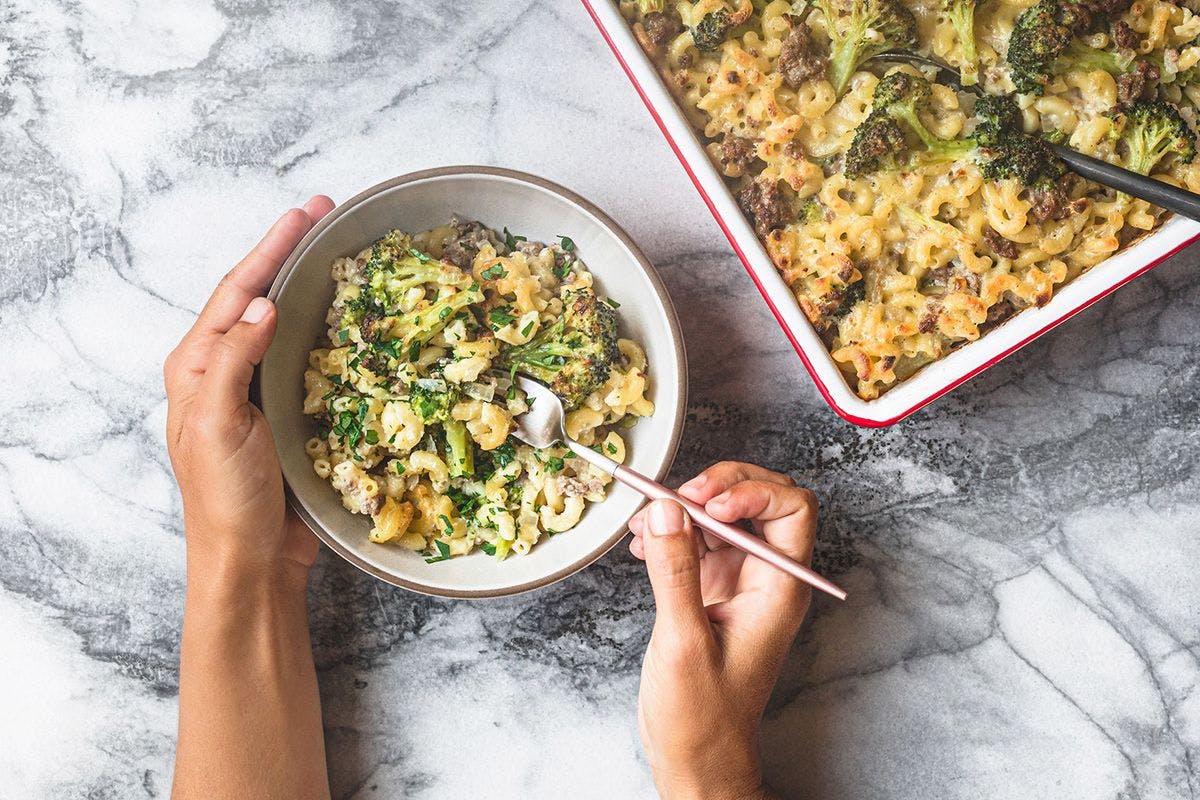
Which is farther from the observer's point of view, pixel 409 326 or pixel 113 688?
pixel 113 688

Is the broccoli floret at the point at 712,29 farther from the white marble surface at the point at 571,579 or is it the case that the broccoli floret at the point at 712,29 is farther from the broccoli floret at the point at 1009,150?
the broccoli floret at the point at 1009,150

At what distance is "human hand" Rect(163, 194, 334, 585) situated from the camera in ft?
5.83

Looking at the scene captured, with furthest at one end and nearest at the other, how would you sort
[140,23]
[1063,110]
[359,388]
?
[140,23] → [359,388] → [1063,110]

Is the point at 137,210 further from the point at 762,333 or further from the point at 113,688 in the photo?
the point at 762,333

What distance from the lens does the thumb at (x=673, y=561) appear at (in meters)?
1.66

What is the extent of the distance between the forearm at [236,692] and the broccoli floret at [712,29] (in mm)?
1478

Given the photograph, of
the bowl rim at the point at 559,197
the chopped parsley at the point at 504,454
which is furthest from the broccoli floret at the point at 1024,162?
the chopped parsley at the point at 504,454

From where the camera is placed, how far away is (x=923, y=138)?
1770 mm

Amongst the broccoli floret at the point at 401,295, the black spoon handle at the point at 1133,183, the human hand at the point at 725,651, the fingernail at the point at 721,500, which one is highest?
the black spoon handle at the point at 1133,183

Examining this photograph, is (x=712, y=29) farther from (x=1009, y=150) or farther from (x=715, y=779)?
(x=715, y=779)

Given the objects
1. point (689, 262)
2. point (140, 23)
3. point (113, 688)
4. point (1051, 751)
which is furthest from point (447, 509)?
point (1051, 751)

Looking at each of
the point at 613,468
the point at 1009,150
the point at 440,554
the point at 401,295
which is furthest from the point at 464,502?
the point at 1009,150

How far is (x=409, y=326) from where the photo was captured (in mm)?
1857

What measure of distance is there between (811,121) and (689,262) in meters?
0.47
